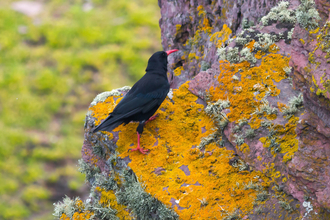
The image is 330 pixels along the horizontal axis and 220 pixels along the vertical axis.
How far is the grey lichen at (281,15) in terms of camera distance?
218 inches

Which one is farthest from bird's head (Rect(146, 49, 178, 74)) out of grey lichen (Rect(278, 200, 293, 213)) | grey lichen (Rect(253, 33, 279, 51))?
grey lichen (Rect(278, 200, 293, 213))

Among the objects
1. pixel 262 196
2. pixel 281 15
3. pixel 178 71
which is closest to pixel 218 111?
pixel 262 196

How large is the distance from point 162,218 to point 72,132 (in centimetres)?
639

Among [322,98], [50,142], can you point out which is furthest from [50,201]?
[322,98]

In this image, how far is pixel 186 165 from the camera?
4.64 meters

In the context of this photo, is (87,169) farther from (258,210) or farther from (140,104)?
(258,210)

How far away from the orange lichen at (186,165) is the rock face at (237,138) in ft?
0.04

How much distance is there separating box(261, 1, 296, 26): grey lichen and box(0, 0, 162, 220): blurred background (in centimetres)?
607

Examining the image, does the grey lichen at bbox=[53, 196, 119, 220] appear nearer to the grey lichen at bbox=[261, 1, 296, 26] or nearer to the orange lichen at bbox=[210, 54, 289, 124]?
the orange lichen at bbox=[210, 54, 289, 124]

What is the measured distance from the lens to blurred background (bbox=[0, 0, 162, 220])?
8969 millimetres

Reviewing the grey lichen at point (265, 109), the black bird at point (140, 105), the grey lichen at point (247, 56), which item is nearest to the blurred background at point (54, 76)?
the black bird at point (140, 105)

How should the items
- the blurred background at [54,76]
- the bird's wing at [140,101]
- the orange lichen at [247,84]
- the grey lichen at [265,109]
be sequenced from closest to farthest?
the grey lichen at [265,109]
the orange lichen at [247,84]
the bird's wing at [140,101]
the blurred background at [54,76]

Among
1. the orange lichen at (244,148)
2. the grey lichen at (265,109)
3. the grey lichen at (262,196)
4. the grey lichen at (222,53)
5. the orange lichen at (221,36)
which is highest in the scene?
the orange lichen at (221,36)

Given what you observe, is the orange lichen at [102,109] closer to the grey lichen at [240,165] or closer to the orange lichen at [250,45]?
the grey lichen at [240,165]
